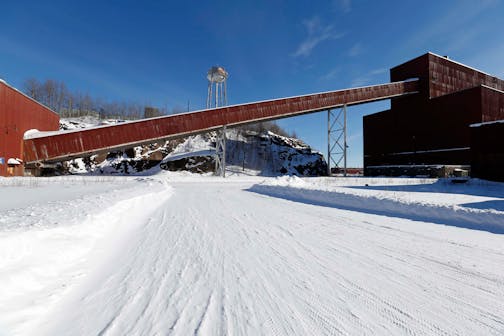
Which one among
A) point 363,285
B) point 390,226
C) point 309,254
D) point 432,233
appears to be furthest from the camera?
point 390,226

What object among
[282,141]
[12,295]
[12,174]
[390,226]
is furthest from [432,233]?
[282,141]

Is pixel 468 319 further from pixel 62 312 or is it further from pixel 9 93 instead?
pixel 9 93

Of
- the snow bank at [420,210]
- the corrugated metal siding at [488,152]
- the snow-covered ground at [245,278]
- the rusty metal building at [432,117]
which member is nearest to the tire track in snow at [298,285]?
the snow-covered ground at [245,278]

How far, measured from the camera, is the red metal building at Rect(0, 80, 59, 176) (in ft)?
58.4

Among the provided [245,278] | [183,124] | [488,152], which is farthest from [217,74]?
[245,278]

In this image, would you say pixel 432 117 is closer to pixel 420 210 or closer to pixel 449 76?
pixel 449 76

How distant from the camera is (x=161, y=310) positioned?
192 centimetres

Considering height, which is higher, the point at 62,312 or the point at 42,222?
the point at 42,222

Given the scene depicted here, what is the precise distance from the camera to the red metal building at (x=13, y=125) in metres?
17.8

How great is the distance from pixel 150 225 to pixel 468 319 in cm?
501

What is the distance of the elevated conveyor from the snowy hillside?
9.97 metres

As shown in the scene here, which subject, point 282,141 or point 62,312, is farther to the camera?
point 282,141

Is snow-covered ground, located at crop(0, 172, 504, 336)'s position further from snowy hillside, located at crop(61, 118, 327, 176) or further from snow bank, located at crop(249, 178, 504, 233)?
snowy hillside, located at crop(61, 118, 327, 176)

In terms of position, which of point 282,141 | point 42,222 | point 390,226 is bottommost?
point 390,226
